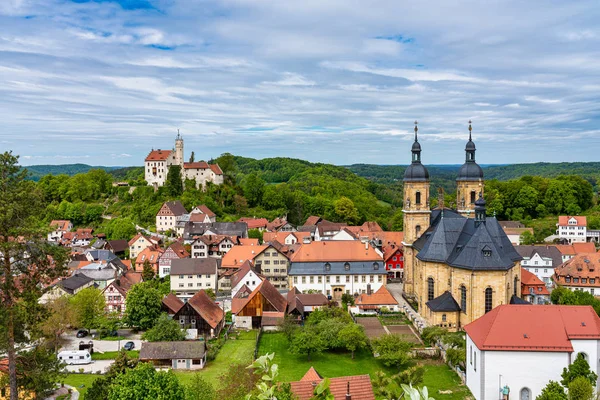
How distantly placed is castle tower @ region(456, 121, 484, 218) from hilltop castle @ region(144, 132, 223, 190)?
61.5 meters

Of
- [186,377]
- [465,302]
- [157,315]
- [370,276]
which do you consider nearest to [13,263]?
[186,377]

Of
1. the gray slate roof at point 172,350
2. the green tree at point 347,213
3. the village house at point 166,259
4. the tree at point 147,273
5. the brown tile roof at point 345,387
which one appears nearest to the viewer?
the brown tile roof at point 345,387

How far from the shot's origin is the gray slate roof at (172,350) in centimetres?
3706

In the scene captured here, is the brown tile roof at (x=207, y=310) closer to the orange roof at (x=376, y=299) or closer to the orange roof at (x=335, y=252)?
the orange roof at (x=335, y=252)

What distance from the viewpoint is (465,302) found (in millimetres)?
43094

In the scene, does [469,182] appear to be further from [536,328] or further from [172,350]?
[172,350]

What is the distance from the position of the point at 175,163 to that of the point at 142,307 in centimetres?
6517

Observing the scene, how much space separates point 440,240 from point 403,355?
15995 millimetres

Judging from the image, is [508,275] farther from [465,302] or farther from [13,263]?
[13,263]

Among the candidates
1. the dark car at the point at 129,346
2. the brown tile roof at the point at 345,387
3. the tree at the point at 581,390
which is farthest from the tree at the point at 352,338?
the dark car at the point at 129,346

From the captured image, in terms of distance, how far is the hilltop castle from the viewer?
344 ft

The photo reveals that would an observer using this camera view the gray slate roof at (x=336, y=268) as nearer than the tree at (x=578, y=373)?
No

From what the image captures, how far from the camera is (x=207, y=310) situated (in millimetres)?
Answer: 44531

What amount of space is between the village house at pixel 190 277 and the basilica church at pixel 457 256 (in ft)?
74.0
